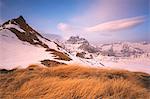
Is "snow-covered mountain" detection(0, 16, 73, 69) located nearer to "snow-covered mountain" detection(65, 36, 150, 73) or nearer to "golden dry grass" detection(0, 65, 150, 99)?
"golden dry grass" detection(0, 65, 150, 99)

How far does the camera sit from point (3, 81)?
309 cm

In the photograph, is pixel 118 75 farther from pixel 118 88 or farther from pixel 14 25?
pixel 14 25

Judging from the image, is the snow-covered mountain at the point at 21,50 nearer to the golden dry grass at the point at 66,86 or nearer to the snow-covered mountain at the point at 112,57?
the golden dry grass at the point at 66,86

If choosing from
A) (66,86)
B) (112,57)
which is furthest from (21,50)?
(112,57)

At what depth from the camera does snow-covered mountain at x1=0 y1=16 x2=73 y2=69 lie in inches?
165

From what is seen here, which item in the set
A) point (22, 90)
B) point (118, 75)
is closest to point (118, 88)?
point (118, 75)

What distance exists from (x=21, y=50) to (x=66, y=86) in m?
2.77

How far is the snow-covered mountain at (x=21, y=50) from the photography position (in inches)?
165

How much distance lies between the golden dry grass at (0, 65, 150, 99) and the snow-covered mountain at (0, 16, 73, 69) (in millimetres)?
733

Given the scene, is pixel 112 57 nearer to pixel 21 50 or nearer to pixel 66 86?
pixel 21 50

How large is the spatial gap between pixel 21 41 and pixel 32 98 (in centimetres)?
346

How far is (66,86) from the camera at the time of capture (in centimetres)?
264

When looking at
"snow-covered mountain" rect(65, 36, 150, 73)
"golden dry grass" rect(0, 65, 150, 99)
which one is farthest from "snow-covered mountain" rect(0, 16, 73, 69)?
"snow-covered mountain" rect(65, 36, 150, 73)

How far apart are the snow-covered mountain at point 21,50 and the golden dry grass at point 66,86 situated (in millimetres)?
733
